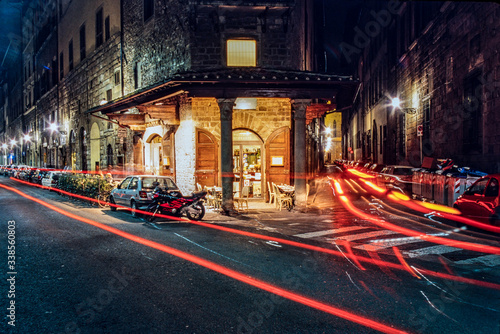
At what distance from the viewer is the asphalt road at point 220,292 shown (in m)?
4.18

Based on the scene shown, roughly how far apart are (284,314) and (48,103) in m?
44.7

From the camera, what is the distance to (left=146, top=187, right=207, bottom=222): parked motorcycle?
11.6 m

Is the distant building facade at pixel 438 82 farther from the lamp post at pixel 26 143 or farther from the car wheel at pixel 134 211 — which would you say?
the lamp post at pixel 26 143

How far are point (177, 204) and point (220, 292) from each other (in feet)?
22.7

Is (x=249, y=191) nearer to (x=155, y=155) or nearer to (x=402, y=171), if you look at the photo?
(x=155, y=155)

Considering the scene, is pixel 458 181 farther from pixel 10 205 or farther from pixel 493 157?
pixel 10 205

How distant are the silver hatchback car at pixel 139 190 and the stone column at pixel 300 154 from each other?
4.55 metres

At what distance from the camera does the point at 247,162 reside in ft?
55.2

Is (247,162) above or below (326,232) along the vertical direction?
above

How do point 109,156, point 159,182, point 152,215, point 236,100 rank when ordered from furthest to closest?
point 109,156
point 236,100
point 159,182
point 152,215
